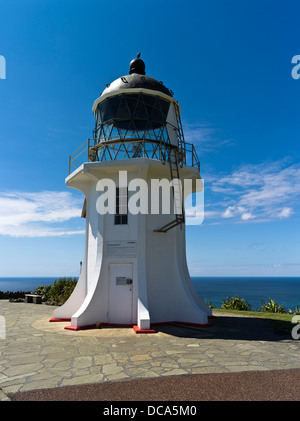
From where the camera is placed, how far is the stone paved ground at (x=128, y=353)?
6184 mm

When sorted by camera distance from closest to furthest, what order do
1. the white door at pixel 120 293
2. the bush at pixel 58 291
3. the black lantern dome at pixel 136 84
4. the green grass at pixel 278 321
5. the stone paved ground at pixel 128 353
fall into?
the stone paved ground at pixel 128 353, the green grass at pixel 278 321, the white door at pixel 120 293, the black lantern dome at pixel 136 84, the bush at pixel 58 291

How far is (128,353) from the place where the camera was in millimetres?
7781

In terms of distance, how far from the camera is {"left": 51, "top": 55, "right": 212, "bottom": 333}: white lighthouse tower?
11.7m

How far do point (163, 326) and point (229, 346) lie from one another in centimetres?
341

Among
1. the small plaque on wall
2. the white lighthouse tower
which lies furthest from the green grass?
the small plaque on wall

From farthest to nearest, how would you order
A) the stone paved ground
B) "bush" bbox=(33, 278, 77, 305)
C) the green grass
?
"bush" bbox=(33, 278, 77, 305) → the green grass → the stone paved ground

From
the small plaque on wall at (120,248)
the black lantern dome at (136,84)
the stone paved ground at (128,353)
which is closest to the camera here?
the stone paved ground at (128,353)

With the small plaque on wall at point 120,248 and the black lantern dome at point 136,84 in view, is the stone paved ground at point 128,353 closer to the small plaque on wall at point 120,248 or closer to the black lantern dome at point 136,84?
the small plaque on wall at point 120,248

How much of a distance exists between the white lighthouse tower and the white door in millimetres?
35

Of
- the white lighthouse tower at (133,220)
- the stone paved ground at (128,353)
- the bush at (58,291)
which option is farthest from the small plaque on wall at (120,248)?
the bush at (58,291)

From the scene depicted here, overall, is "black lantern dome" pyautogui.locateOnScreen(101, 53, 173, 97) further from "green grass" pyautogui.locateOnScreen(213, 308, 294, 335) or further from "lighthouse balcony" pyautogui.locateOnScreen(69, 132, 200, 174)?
"green grass" pyautogui.locateOnScreen(213, 308, 294, 335)

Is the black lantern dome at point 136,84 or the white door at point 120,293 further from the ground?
the black lantern dome at point 136,84

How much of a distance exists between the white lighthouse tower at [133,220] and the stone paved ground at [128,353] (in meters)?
1.10
